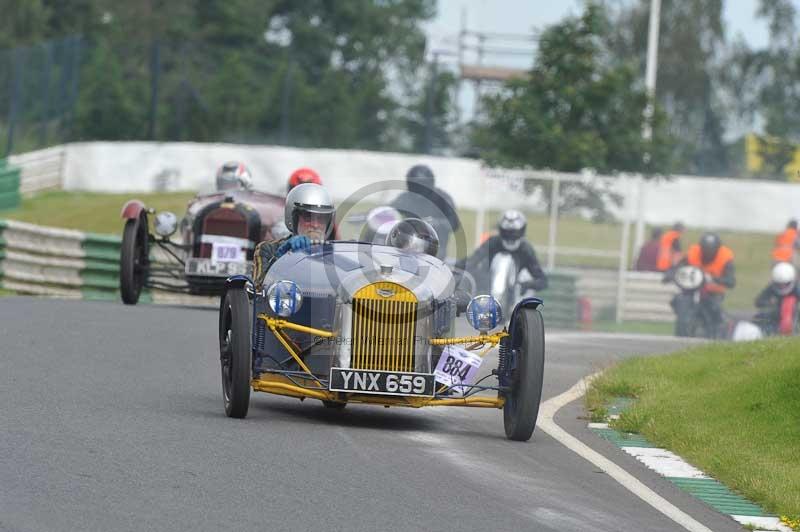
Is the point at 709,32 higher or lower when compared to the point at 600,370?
higher

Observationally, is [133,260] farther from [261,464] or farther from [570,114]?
[570,114]

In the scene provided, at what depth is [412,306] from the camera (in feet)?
34.9

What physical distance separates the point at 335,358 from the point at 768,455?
259cm

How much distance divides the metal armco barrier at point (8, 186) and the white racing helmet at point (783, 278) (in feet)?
53.0

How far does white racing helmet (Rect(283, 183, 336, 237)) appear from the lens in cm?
1198

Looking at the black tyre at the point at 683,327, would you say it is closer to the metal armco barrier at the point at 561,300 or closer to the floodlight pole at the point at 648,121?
the metal armco barrier at the point at 561,300

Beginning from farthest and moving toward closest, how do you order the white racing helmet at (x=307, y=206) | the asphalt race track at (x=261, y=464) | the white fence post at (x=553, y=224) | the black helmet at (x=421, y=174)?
the white fence post at (x=553, y=224), the black helmet at (x=421, y=174), the white racing helmet at (x=307, y=206), the asphalt race track at (x=261, y=464)

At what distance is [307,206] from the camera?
11984 mm

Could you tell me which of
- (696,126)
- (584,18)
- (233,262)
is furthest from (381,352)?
(696,126)

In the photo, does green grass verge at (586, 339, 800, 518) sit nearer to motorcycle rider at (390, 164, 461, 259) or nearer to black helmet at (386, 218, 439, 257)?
black helmet at (386, 218, 439, 257)

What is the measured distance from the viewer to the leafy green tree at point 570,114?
3338 centimetres

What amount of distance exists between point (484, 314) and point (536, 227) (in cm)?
1714

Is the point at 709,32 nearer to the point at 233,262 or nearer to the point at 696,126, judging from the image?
the point at 696,126

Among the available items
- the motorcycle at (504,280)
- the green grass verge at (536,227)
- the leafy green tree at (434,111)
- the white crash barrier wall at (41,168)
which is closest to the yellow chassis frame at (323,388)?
the green grass verge at (536,227)
